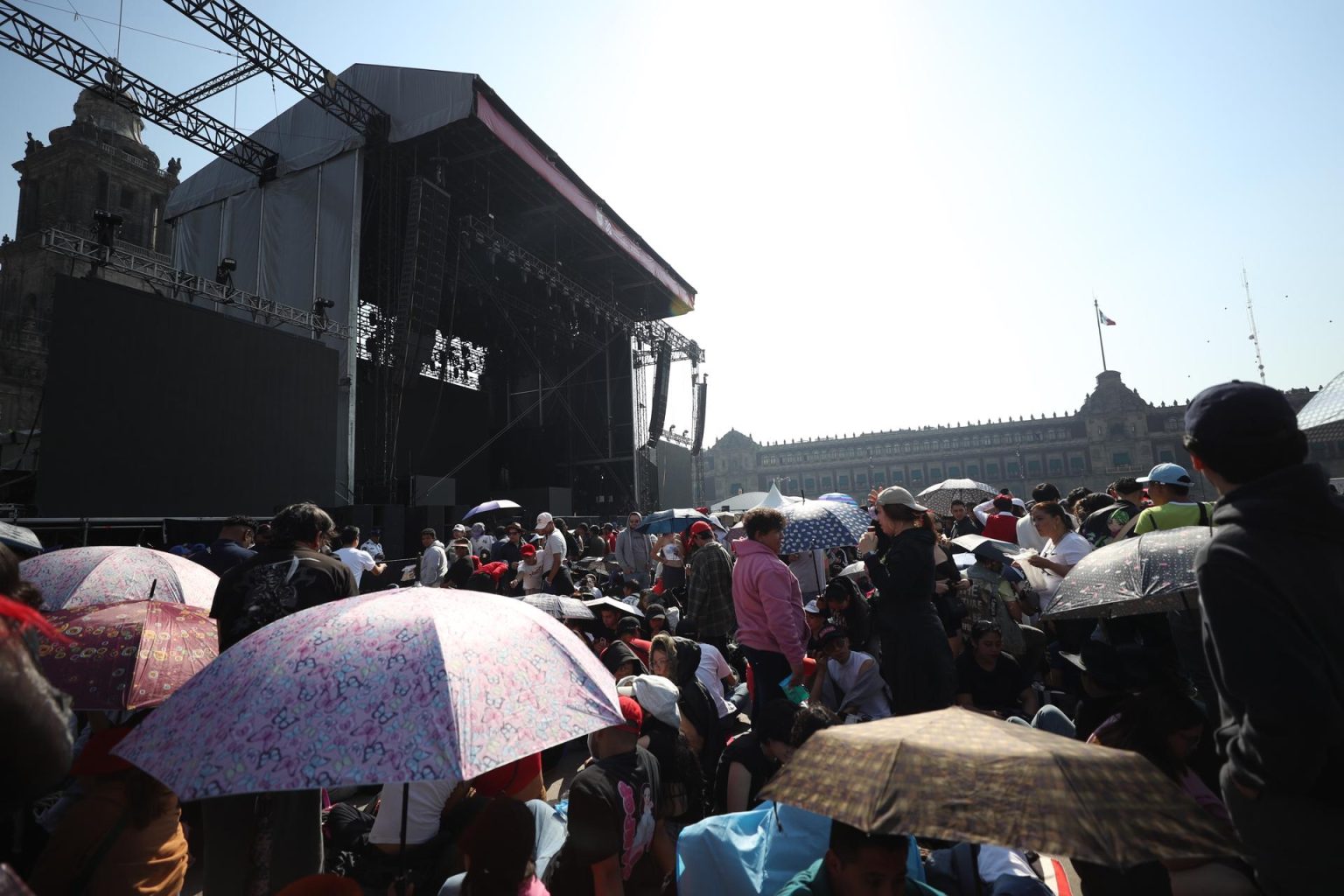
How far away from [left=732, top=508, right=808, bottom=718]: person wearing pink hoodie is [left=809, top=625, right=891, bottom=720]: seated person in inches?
16.3

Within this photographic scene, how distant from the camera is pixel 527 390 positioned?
82.7 ft

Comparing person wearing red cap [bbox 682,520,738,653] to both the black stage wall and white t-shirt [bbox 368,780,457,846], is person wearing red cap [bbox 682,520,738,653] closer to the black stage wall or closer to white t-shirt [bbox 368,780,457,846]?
white t-shirt [bbox 368,780,457,846]

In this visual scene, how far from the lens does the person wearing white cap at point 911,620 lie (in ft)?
11.4

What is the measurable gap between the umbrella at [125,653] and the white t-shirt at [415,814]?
0.98 meters

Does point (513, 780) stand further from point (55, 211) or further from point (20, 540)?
point (55, 211)

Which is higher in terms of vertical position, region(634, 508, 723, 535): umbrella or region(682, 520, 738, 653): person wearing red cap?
region(634, 508, 723, 535): umbrella

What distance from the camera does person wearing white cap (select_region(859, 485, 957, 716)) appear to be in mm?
3488

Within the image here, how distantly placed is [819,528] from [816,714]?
2972 millimetres

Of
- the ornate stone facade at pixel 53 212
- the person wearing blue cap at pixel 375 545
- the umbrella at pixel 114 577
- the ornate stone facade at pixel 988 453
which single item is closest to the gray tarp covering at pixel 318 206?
the person wearing blue cap at pixel 375 545

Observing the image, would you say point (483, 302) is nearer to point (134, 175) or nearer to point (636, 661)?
point (636, 661)

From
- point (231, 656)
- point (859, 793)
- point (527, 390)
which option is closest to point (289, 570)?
point (231, 656)

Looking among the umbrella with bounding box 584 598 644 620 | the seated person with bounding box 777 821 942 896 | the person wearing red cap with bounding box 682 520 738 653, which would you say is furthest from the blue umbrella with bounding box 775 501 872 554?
the seated person with bounding box 777 821 942 896

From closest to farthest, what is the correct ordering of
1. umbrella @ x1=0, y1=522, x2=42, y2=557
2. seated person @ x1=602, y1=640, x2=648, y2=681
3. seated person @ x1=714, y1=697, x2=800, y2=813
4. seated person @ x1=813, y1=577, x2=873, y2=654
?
seated person @ x1=714, y1=697, x2=800, y2=813, umbrella @ x1=0, y1=522, x2=42, y2=557, seated person @ x1=602, y1=640, x2=648, y2=681, seated person @ x1=813, y1=577, x2=873, y2=654

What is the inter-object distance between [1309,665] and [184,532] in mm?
13425
